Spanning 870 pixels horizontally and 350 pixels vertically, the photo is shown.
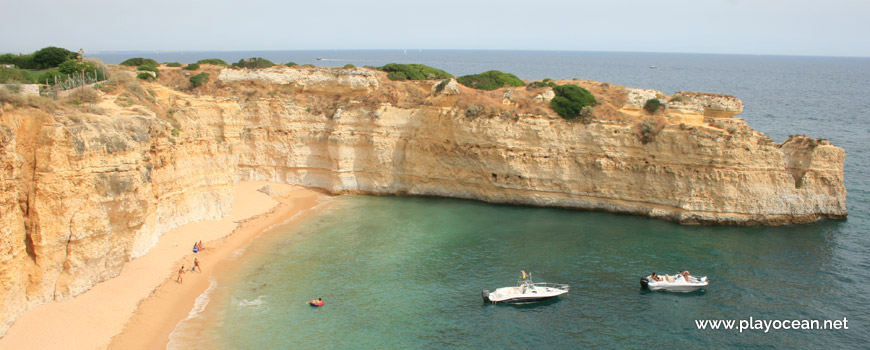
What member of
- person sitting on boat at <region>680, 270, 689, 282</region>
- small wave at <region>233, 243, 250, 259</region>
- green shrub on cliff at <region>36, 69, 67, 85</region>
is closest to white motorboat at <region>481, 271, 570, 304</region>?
person sitting on boat at <region>680, 270, 689, 282</region>

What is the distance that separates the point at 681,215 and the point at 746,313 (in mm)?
12682

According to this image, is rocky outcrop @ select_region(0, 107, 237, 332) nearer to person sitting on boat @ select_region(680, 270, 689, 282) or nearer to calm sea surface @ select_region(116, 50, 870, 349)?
calm sea surface @ select_region(116, 50, 870, 349)

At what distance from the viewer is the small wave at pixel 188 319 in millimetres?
19672

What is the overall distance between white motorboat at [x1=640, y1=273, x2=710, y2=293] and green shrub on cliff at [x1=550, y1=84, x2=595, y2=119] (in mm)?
15926

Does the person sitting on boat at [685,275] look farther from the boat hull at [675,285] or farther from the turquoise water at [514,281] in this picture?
the turquoise water at [514,281]

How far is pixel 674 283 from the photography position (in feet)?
80.4

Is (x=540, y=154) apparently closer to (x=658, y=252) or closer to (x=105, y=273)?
(x=658, y=252)

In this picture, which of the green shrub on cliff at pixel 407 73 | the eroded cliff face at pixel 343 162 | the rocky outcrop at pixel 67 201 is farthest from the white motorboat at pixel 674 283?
the green shrub on cliff at pixel 407 73

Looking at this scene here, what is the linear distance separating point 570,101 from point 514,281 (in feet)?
58.4

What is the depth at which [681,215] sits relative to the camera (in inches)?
1351

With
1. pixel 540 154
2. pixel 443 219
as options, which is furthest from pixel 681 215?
pixel 443 219

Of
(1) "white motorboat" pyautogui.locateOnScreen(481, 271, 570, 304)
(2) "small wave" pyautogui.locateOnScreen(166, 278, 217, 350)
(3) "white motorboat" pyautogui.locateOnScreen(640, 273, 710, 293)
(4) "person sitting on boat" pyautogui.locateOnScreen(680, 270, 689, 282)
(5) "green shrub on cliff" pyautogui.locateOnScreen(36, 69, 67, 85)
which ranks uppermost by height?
(5) "green shrub on cliff" pyautogui.locateOnScreen(36, 69, 67, 85)

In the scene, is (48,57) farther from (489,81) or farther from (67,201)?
(489,81)

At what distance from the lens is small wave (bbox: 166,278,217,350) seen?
19.7 metres
